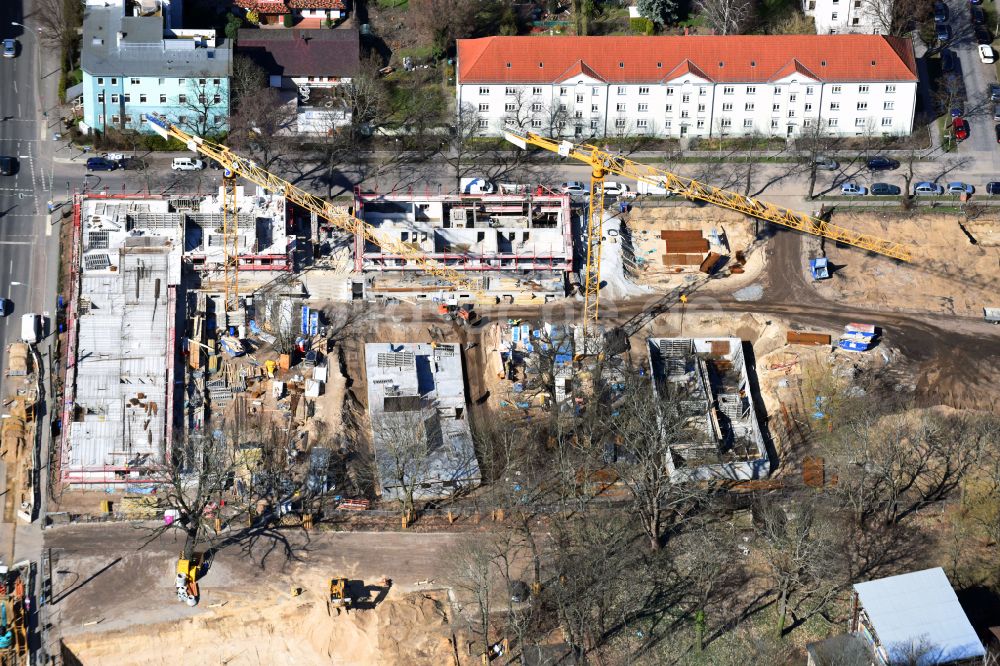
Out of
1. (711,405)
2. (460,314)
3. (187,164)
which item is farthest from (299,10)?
(711,405)

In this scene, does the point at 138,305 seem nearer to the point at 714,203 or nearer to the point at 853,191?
the point at 714,203

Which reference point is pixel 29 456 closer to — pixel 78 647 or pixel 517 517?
pixel 78 647

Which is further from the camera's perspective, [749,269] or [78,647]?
[749,269]

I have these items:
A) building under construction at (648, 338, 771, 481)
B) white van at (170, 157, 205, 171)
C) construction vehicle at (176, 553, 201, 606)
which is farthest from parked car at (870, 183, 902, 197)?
construction vehicle at (176, 553, 201, 606)

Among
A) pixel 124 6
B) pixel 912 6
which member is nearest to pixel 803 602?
pixel 912 6

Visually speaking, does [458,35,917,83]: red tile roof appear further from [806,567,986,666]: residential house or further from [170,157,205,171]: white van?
[806,567,986,666]: residential house

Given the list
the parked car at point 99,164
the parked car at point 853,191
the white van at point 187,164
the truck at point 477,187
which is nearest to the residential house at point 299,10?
the white van at point 187,164
